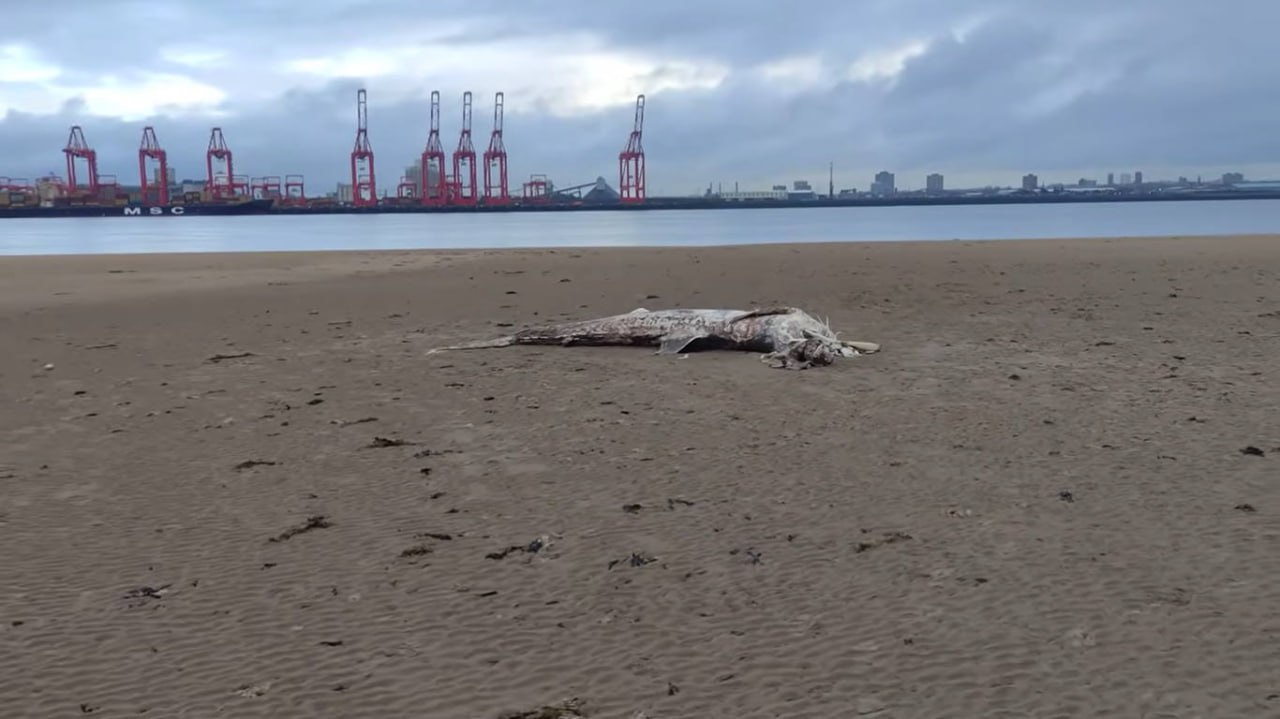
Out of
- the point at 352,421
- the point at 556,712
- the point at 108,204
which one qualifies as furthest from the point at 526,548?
the point at 108,204

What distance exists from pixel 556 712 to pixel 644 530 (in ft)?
4.88

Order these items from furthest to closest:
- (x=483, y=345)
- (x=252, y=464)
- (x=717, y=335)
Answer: (x=483, y=345) < (x=717, y=335) < (x=252, y=464)

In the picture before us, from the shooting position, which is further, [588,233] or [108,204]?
[108,204]

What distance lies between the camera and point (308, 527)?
13.7ft

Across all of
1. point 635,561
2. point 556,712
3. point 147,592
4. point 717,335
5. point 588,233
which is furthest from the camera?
point 588,233

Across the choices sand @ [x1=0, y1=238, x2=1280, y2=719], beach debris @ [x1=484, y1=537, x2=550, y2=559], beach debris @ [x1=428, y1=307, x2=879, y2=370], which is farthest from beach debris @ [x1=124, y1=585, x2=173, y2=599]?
beach debris @ [x1=428, y1=307, x2=879, y2=370]

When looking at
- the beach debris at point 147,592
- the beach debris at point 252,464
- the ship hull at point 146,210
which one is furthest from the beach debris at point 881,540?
the ship hull at point 146,210

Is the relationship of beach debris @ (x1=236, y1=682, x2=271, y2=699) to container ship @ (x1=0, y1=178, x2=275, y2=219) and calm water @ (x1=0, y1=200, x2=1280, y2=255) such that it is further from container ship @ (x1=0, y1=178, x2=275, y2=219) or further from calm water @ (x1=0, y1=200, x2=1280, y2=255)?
container ship @ (x1=0, y1=178, x2=275, y2=219)

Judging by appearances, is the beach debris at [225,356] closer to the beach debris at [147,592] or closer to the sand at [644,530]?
the sand at [644,530]

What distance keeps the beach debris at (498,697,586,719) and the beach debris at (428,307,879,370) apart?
5.31 meters

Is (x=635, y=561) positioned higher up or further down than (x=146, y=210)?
further down

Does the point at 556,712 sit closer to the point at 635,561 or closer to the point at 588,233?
the point at 635,561

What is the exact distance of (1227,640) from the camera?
9.62ft

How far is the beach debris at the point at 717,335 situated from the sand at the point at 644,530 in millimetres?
293
